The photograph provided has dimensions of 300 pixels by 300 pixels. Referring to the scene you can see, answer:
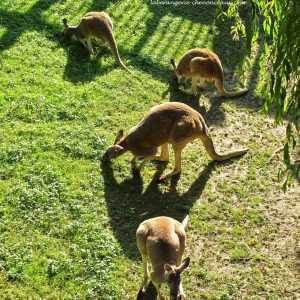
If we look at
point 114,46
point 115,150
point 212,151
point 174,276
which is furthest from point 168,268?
point 114,46

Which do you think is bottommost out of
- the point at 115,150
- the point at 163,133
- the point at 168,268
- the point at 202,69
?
the point at 115,150

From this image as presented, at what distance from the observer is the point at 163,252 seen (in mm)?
5320

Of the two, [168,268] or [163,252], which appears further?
[163,252]

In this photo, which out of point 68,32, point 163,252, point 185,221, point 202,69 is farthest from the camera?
point 68,32

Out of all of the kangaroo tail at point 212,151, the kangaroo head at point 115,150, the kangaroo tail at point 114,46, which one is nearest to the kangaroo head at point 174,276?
the kangaroo head at point 115,150

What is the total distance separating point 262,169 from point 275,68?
12.3ft

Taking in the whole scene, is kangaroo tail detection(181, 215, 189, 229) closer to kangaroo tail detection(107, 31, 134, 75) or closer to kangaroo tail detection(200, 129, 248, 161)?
kangaroo tail detection(200, 129, 248, 161)

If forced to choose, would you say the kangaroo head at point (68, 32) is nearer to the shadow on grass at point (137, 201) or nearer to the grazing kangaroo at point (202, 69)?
the grazing kangaroo at point (202, 69)

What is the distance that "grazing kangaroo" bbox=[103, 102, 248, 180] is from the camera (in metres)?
6.96

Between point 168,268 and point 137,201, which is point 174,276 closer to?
point 168,268

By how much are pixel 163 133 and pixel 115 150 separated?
0.71 meters

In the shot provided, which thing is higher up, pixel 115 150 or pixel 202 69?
pixel 202 69

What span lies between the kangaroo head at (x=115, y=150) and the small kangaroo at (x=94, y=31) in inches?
93.9

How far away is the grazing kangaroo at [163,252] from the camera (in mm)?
5039
